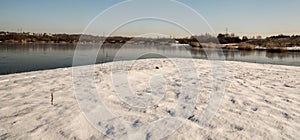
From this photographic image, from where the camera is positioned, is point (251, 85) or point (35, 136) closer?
point (35, 136)

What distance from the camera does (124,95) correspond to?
582 centimetres

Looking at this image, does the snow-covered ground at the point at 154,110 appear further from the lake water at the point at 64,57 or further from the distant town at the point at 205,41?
the distant town at the point at 205,41

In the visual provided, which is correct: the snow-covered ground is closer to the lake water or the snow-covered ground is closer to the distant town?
the lake water

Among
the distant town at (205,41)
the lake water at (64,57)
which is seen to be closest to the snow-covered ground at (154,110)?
the lake water at (64,57)

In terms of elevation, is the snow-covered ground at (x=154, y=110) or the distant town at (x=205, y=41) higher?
the distant town at (x=205, y=41)

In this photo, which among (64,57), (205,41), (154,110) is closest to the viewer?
(154,110)

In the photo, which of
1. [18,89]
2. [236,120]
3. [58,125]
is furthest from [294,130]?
[18,89]

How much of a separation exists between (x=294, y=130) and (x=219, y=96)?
2178 mm

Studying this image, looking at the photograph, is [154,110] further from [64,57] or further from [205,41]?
[205,41]

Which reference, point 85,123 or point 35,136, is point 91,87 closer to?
point 85,123

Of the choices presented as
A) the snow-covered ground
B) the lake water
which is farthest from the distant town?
the snow-covered ground

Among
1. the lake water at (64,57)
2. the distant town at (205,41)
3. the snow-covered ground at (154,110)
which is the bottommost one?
the snow-covered ground at (154,110)

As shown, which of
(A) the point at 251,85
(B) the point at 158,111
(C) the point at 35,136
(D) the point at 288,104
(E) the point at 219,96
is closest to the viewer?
(C) the point at 35,136

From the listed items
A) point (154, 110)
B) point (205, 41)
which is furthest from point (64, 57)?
point (205, 41)
